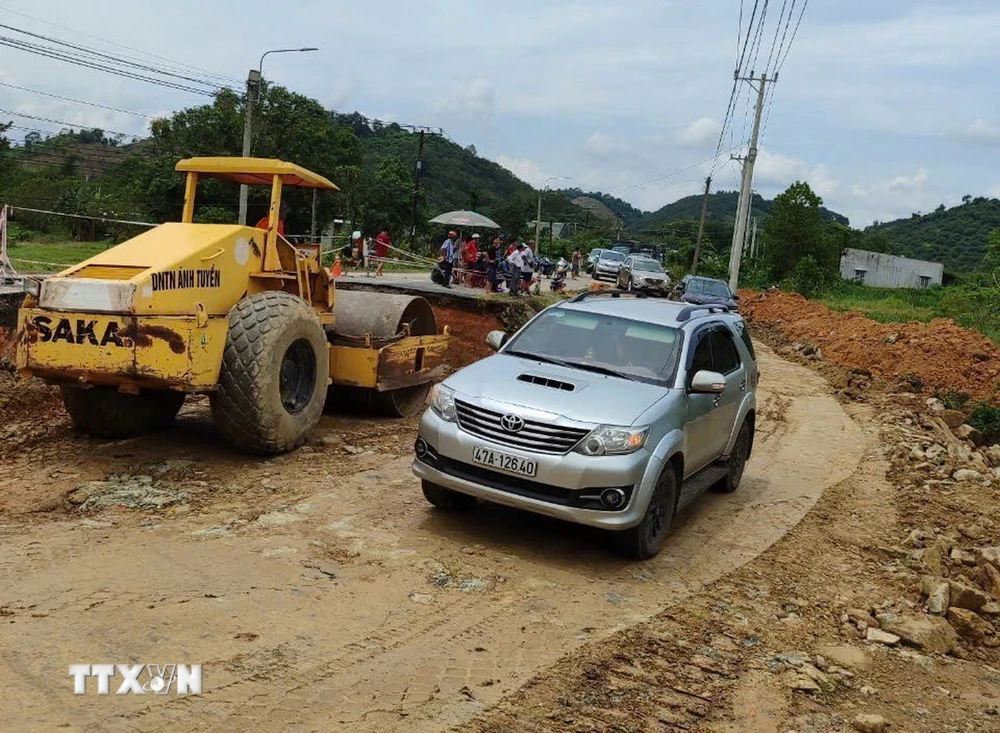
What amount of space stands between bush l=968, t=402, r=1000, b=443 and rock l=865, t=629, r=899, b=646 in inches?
372

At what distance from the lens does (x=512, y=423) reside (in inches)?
245

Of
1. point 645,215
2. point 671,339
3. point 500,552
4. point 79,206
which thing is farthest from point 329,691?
point 645,215

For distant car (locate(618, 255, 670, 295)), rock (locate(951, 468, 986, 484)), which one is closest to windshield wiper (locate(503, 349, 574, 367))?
rock (locate(951, 468, 986, 484))

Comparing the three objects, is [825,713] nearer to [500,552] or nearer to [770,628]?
[770,628]

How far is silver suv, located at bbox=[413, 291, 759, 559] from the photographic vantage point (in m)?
6.08

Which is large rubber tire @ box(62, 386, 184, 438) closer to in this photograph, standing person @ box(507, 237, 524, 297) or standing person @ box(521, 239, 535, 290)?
standing person @ box(507, 237, 524, 297)

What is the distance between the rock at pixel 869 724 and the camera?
4.32m

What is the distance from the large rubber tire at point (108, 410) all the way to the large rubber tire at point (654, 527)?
4568 millimetres

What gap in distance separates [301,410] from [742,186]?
31.2m

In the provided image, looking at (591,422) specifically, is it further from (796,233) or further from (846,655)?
(796,233)

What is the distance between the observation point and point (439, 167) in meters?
79.2

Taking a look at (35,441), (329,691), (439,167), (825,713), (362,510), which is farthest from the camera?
(439,167)

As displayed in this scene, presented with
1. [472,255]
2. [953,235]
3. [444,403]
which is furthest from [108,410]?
[953,235]

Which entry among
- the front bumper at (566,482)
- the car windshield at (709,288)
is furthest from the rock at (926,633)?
the car windshield at (709,288)
